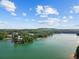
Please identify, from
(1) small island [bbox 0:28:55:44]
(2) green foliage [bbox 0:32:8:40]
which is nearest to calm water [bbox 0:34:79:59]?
(1) small island [bbox 0:28:55:44]

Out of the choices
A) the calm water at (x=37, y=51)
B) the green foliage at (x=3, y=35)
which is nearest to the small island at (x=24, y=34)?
the green foliage at (x=3, y=35)

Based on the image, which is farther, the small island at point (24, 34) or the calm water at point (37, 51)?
the small island at point (24, 34)

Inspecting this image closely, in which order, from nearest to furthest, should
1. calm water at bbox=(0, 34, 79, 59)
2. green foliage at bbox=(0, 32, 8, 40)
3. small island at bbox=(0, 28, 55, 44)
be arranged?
calm water at bbox=(0, 34, 79, 59) < small island at bbox=(0, 28, 55, 44) < green foliage at bbox=(0, 32, 8, 40)

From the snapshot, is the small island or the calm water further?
the small island

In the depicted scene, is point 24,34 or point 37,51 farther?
point 24,34

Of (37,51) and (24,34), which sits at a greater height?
(24,34)

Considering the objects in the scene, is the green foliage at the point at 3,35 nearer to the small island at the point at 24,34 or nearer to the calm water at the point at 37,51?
the small island at the point at 24,34

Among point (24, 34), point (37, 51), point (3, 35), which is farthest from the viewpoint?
point (3, 35)

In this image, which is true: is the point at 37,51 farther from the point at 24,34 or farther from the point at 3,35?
the point at 3,35

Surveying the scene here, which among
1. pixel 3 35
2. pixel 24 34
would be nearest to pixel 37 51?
pixel 24 34

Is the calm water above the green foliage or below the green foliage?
below

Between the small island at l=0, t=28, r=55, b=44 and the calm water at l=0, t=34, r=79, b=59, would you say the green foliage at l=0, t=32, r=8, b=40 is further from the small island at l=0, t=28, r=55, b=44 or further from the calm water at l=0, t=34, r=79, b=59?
the calm water at l=0, t=34, r=79, b=59
